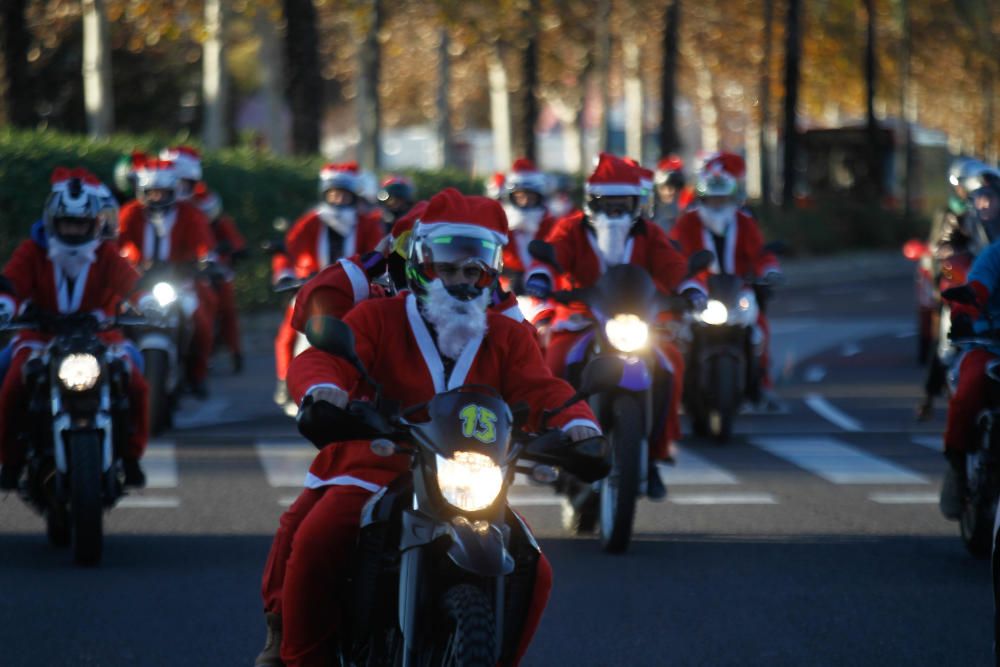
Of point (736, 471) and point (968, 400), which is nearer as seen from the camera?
point (968, 400)

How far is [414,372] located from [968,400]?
14.8 ft

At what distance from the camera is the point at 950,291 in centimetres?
916

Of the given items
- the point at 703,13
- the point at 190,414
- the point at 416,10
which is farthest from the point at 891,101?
the point at 190,414

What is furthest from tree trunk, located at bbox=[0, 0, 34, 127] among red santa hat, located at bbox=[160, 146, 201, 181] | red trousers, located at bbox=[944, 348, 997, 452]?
red trousers, located at bbox=[944, 348, 997, 452]

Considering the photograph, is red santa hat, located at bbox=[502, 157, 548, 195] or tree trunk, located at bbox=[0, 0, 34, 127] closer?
red santa hat, located at bbox=[502, 157, 548, 195]

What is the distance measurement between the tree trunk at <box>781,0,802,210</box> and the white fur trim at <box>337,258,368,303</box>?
3824 cm

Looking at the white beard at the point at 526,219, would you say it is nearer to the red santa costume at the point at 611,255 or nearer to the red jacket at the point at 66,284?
the red santa costume at the point at 611,255

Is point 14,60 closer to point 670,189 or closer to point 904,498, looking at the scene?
point 670,189

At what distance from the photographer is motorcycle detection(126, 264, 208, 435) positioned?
15172mm

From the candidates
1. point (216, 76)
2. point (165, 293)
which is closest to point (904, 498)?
point (165, 293)

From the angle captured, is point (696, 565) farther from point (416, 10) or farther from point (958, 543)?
point (416, 10)

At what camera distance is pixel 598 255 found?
11.6m

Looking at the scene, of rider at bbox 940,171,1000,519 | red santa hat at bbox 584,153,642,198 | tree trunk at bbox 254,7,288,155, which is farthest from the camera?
tree trunk at bbox 254,7,288,155

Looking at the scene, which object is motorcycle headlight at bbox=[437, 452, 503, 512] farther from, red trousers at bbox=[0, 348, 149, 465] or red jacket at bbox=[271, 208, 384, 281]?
red jacket at bbox=[271, 208, 384, 281]
